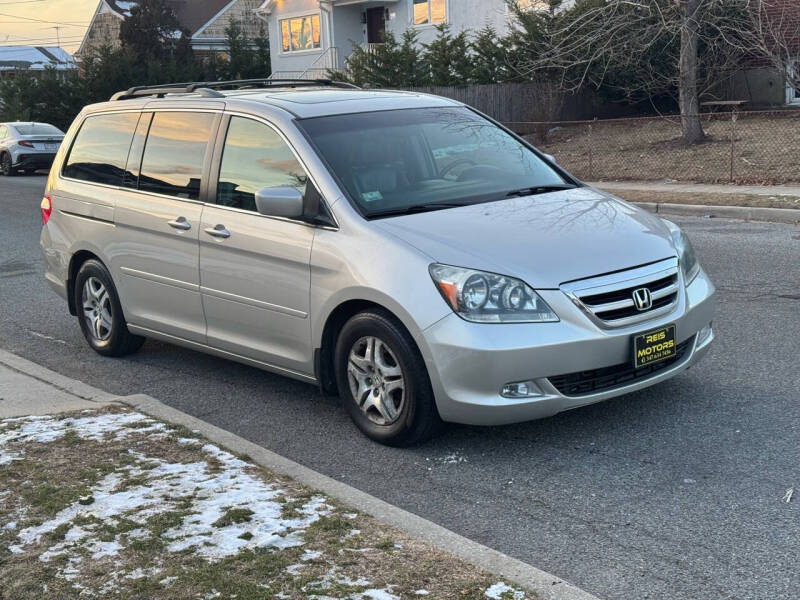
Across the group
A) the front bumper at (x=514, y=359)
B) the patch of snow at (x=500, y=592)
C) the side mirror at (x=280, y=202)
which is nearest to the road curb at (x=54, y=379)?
the side mirror at (x=280, y=202)

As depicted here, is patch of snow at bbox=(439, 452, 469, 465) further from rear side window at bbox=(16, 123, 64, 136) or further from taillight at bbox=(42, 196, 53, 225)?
rear side window at bbox=(16, 123, 64, 136)

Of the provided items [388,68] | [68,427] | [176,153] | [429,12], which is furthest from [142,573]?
[429,12]

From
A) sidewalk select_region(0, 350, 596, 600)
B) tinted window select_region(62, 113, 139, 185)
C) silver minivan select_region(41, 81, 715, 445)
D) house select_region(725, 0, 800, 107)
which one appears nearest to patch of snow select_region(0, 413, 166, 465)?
sidewalk select_region(0, 350, 596, 600)

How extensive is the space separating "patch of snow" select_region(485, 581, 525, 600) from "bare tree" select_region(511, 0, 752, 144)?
58.0 ft

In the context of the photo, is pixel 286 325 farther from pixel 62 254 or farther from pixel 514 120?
pixel 514 120

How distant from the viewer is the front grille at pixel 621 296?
195 inches

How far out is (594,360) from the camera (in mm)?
4957

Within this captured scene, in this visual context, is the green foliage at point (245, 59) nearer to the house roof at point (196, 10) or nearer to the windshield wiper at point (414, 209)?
the house roof at point (196, 10)

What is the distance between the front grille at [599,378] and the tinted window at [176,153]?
2695 millimetres

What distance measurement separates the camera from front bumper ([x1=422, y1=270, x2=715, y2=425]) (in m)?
4.85

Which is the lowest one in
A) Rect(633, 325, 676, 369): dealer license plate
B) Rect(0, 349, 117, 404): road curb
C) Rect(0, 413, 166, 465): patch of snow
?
Rect(0, 349, 117, 404): road curb

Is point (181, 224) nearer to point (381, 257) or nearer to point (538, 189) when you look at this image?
point (381, 257)

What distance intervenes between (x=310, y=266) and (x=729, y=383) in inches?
101

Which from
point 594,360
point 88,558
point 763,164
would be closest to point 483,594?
point 88,558
